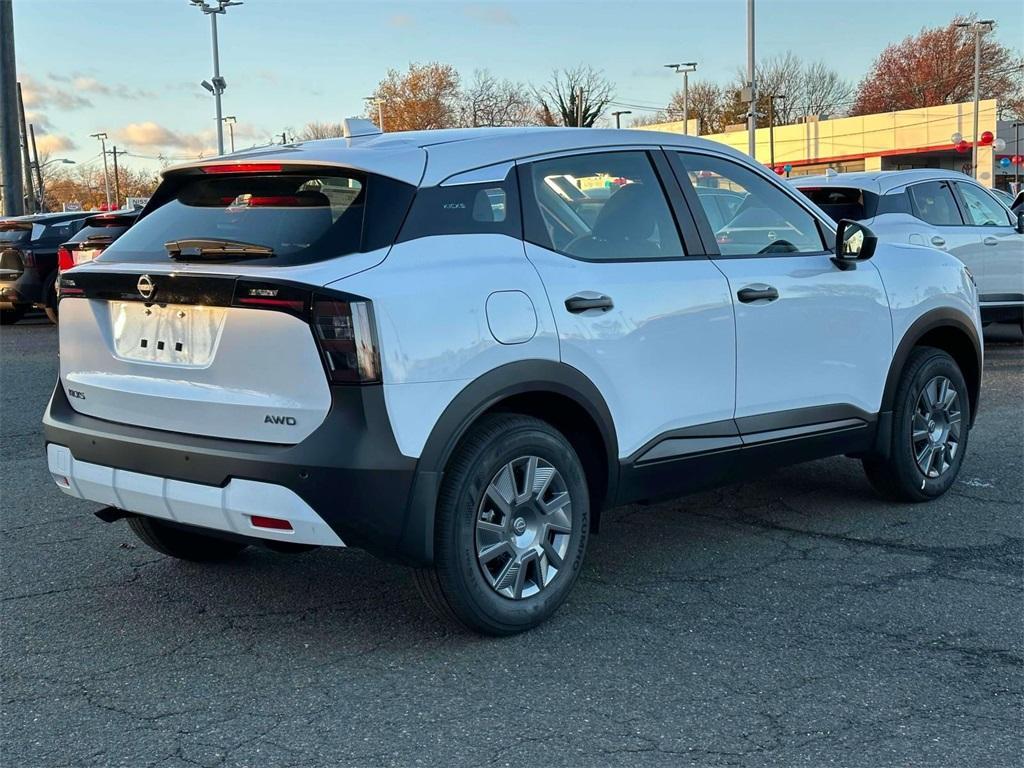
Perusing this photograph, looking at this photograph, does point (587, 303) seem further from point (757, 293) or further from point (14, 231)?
point (14, 231)

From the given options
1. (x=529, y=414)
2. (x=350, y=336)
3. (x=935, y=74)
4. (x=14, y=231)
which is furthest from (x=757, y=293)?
(x=935, y=74)

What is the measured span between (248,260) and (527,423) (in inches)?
43.0

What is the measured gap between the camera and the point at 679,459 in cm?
462

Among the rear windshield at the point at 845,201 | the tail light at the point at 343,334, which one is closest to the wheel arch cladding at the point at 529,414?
the tail light at the point at 343,334

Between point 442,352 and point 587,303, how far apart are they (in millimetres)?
708

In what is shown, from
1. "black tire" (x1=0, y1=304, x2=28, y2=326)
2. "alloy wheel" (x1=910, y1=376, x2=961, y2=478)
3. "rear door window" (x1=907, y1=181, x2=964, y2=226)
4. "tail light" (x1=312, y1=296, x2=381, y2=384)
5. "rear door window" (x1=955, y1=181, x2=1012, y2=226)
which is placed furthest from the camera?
"black tire" (x1=0, y1=304, x2=28, y2=326)

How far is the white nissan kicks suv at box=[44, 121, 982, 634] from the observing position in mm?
3656

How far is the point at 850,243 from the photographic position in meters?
5.31

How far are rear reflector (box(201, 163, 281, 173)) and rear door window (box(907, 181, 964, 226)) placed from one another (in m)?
7.95

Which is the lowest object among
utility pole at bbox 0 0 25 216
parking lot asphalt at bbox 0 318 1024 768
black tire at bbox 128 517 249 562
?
parking lot asphalt at bbox 0 318 1024 768

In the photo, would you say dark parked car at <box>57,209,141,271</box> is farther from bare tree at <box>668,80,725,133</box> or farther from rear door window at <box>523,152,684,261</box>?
bare tree at <box>668,80,725,133</box>

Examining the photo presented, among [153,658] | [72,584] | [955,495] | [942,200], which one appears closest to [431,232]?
[153,658]

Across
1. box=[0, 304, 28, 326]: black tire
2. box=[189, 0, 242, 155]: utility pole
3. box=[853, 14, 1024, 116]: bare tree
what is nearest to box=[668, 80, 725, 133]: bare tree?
box=[853, 14, 1024, 116]: bare tree

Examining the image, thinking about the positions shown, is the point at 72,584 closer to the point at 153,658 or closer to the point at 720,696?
the point at 153,658
